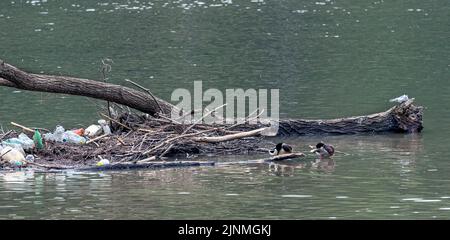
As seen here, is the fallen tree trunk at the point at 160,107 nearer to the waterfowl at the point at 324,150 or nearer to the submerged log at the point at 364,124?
the submerged log at the point at 364,124

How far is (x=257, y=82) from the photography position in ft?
108

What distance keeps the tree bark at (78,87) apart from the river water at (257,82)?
1.46 metres

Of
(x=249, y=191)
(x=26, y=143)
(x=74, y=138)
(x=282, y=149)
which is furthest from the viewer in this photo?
(x=74, y=138)

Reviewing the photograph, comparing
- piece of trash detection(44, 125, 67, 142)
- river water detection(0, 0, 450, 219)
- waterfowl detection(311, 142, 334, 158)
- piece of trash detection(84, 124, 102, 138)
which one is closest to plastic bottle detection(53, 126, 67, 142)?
piece of trash detection(44, 125, 67, 142)

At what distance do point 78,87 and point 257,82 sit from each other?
1158 cm

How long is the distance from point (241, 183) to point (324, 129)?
501 centimetres

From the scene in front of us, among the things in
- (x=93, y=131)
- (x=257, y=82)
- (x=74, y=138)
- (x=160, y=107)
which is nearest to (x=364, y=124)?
(x=160, y=107)

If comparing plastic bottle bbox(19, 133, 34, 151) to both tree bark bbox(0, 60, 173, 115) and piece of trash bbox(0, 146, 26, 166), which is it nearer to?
piece of trash bbox(0, 146, 26, 166)

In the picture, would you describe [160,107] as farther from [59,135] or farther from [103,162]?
[103,162]

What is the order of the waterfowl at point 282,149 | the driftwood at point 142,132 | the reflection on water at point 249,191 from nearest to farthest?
the reflection on water at point 249,191
the driftwood at point 142,132
the waterfowl at point 282,149

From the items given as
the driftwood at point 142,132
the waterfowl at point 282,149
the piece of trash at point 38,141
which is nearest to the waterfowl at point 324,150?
the waterfowl at point 282,149

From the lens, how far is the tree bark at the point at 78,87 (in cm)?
2114

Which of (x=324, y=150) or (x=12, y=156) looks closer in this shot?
(x=12, y=156)
